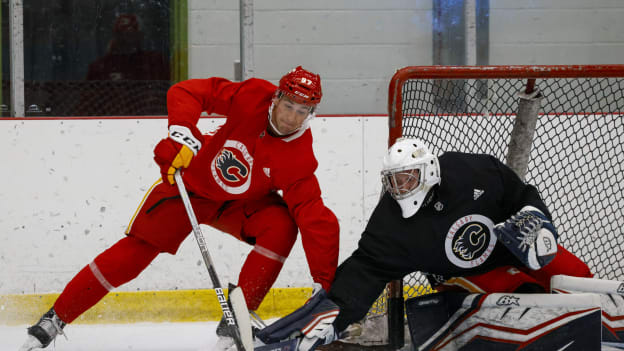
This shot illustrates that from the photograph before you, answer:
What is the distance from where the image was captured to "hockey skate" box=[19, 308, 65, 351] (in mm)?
2531

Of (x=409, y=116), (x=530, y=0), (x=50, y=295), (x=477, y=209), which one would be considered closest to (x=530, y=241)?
(x=477, y=209)

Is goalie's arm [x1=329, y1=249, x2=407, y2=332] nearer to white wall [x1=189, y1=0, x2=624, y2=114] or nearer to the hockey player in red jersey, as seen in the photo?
the hockey player in red jersey

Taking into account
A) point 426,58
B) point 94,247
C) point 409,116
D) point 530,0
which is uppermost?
point 530,0

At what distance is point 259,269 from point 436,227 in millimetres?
608

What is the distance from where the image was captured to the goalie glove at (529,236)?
2.17 m

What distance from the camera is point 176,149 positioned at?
2270mm

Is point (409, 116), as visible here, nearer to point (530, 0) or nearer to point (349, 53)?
point (349, 53)

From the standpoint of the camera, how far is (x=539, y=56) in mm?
3668

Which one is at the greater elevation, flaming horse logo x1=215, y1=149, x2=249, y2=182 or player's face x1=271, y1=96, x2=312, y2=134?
player's face x1=271, y1=96, x2=312, y2=134

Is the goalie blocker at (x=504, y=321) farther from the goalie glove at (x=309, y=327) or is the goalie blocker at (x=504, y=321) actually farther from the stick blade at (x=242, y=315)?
the stick blade at (x=242, y=315)

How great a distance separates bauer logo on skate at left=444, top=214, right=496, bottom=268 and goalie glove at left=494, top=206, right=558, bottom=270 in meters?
0.09

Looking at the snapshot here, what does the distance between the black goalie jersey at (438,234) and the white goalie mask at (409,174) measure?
0.07 metres

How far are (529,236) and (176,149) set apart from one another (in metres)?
1.09

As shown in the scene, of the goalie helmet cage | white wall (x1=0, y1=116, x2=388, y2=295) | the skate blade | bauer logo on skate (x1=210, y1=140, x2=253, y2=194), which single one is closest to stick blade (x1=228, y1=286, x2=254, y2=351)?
bauer logo on skate (x1=210, y1=140, x2=253, y2=194)
